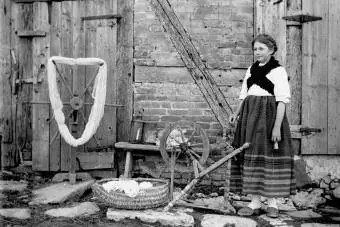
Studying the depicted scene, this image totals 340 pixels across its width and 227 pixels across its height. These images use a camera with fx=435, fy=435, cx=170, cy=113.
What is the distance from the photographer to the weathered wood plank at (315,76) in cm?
517

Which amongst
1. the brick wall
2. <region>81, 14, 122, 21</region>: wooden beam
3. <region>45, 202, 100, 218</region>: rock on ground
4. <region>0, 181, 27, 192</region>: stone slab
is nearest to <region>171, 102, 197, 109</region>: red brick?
the brick wall

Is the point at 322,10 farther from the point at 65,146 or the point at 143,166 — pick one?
the point at 65,146

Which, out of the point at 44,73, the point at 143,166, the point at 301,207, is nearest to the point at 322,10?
the point at 301,207

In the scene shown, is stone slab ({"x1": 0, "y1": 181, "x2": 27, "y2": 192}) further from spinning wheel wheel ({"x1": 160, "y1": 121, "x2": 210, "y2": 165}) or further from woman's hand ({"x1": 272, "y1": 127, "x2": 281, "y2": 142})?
woman's hand ({"x1": 272, "y1": 127, "x2": 281, "y2": 142})

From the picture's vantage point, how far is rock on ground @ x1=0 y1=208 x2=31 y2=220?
4250 mm

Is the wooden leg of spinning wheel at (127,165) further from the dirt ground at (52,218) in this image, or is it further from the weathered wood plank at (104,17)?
the weathered wood plank at (104,17)

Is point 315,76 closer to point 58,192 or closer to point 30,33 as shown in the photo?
point 58,192

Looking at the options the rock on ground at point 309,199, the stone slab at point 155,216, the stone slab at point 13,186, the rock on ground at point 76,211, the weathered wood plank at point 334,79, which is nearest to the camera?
the stone slab at point 155,216

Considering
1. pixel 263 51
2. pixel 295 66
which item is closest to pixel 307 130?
pixel 295 66

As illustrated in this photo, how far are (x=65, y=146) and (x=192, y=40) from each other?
224 cm

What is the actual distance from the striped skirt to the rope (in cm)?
197

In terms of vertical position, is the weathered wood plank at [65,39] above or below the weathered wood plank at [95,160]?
above

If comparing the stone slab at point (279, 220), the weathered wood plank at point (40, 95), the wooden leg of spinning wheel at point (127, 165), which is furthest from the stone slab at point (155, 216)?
the weathered wood plank at point (40, 95)

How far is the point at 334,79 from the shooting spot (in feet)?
17.0
